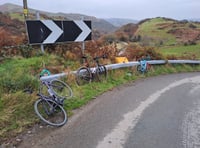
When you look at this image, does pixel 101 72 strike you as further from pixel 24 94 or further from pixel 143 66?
pixel 24 94

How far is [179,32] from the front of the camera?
4203cm

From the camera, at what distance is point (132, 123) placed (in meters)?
5.69

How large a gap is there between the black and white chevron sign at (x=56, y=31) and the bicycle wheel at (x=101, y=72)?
1.50 meters

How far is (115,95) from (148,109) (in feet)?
5.02

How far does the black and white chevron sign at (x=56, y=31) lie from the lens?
8.74 metres

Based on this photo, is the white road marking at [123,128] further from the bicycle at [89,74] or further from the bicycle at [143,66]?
the bicycle at [143,66]

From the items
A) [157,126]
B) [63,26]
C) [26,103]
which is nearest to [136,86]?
[63,26]

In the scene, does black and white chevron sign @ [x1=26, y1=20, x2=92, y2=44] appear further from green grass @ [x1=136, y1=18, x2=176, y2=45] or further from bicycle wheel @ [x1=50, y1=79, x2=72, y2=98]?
green grass @ [x1=136, y1=18, x2=176, y2=45]

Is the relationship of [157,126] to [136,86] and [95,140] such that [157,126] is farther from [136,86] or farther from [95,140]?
[136,86]

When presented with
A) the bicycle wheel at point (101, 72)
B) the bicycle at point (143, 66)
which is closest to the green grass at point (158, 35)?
the bicycle at point (143, 66)

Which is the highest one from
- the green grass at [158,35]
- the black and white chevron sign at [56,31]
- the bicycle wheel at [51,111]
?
the black and white chevron sign at [56,31]

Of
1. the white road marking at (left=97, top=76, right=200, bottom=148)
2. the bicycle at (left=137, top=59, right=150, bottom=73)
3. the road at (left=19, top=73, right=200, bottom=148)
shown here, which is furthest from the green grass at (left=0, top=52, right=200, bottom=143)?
the bicycle at (left=137, top=59, right=150, bottom=73)

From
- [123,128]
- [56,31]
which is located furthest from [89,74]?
[123,128]

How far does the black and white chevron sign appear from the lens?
874 centimetres
